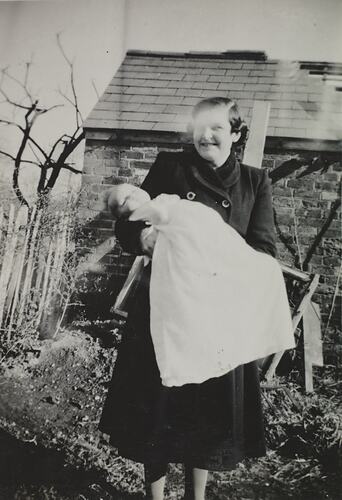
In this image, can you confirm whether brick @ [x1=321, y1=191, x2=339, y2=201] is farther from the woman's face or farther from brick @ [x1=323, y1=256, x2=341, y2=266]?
the woman's face

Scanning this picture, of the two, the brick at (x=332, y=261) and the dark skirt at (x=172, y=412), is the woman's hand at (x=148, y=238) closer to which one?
the dark skirt at (x=172, y=412)

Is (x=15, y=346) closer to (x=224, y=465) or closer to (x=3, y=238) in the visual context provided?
(x=3, y=238)

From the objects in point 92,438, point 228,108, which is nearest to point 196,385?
point 92,438

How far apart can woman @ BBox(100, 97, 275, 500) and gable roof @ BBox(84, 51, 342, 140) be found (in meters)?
0.57

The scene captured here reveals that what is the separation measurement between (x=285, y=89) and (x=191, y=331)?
148cm

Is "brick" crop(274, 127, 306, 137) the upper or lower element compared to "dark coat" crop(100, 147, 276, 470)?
upper

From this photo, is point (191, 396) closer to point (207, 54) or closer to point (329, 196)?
point (329, 196)

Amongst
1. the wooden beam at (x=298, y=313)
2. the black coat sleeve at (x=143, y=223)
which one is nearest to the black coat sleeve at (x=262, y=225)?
the black coat sleeve at (x=143, y=223)

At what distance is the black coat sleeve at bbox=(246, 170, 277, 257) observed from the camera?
1521 millimetres

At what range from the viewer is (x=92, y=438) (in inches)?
80.9

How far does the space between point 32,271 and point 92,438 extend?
3.56 ft

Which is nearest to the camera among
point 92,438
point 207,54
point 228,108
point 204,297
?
point 204,297

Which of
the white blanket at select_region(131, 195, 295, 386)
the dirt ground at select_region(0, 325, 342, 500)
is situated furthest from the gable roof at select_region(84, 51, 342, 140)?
the dirt ground at select_region(0, 325, 342, 500)

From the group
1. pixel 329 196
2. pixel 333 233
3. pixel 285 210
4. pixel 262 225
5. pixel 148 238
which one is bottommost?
pixel 148 238
